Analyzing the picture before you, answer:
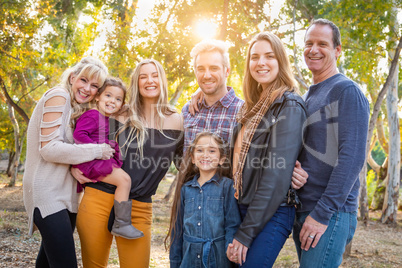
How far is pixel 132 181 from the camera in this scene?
2861 mm

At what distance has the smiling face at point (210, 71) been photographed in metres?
2.91

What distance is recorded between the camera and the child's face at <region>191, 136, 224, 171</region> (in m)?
2.75

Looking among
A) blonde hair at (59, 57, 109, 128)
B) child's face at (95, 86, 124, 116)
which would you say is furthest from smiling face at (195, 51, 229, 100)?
blonde hair at (59, 57, 109, 128)

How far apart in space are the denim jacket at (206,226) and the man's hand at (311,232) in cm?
50

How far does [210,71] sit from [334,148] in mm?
1209

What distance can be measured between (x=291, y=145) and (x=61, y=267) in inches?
70.0

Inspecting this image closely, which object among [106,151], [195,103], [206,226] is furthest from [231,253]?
[195,103]

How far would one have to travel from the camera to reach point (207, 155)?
2748 mm

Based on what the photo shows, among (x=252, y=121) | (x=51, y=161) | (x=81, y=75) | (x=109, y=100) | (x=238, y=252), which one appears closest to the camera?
(x=238, y=252)

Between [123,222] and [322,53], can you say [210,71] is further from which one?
[123,222]

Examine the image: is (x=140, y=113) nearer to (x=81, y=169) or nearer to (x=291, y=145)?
(x=81, y=169)

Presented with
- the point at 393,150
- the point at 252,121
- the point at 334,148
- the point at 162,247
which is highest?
the point at 252,121

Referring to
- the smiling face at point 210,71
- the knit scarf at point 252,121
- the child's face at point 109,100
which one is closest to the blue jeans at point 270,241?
the knit scarf at point 252,121

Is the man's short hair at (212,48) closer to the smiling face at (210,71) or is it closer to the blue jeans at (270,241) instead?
the smiling face at (210,71)
